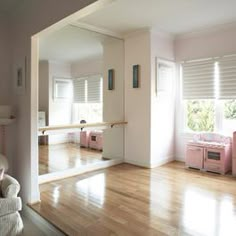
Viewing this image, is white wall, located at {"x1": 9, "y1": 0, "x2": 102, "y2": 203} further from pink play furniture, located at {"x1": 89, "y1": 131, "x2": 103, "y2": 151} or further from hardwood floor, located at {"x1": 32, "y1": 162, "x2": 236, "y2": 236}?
pink play furniture, located at {"x1": 89, "y1": 131, "x2": 103, "y2": 151}

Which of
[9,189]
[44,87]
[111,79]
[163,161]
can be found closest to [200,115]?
[163,161]

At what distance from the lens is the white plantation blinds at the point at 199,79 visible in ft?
14.3

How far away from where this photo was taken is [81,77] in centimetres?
408

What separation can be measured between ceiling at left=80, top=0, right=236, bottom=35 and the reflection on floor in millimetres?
2091

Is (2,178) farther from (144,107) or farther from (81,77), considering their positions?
(144,107)

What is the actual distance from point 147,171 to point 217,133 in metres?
1.44

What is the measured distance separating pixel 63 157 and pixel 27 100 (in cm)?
147

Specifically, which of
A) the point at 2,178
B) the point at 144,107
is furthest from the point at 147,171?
the point at 2,178

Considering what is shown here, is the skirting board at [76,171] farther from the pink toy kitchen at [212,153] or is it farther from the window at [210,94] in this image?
the window at [210,94]

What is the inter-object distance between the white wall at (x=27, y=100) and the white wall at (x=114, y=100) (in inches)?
68.1

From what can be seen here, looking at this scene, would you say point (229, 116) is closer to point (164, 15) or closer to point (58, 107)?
point (164, 15)

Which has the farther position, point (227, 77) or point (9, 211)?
point (227, 77)

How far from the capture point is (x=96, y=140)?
4469 millimetres

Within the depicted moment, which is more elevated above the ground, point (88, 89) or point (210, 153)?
point (88, 89)
